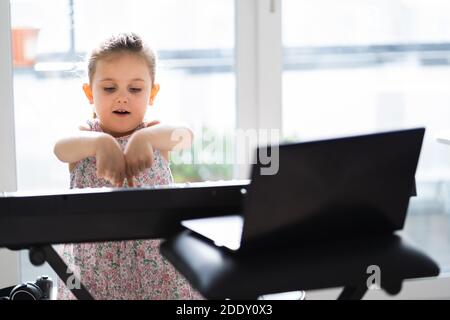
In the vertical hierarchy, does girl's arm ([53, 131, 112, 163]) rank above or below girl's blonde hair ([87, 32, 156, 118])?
below

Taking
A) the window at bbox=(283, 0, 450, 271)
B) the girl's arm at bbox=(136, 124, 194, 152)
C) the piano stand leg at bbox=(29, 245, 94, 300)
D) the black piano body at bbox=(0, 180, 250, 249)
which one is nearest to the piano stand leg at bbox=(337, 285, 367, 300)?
the black piano body at bbox=(0, 180, 250, 249)

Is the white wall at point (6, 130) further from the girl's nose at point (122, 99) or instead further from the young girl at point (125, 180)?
the girl's nose at point (122, 99)

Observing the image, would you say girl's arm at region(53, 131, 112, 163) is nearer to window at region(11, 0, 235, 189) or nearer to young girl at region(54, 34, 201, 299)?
young girl at region(54, 34, 201, 299)

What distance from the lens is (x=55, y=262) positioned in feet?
4.41

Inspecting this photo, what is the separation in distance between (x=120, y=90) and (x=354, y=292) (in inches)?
31.9

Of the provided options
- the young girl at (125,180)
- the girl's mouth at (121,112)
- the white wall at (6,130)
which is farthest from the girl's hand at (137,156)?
the white wall at (6,130)

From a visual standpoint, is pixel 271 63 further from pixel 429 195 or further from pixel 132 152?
pixel 132 152

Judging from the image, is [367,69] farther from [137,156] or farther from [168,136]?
[137,156]

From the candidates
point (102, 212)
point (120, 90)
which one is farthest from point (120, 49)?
point (102, 212)

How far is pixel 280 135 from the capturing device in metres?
2.90

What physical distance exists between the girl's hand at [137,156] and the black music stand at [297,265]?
24 cm

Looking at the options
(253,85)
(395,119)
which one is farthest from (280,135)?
(395,119)

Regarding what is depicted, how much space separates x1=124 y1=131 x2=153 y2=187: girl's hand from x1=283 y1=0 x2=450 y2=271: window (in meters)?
1.46

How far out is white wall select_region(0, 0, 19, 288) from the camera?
8.76 ft
